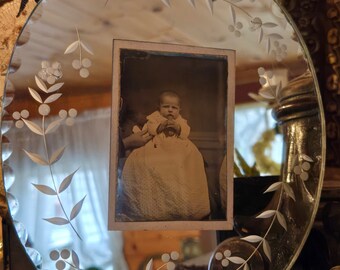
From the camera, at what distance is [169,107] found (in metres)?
0.60

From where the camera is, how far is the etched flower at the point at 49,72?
0.57 m

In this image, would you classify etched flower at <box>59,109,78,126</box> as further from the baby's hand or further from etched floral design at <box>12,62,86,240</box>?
the baby's hand

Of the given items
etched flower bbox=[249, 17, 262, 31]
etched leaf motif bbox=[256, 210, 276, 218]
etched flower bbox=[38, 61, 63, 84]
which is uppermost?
etched flower bbox=[249, 17, 262, 31]

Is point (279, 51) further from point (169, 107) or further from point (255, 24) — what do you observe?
point (169, 107)

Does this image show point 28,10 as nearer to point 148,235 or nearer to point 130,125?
point 130,125

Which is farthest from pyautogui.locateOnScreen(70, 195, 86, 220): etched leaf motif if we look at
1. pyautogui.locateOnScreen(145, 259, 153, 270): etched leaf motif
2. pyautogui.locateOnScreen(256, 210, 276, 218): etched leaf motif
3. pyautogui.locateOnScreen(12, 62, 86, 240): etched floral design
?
pyautogui.locateOnScreen(256, 210, 276, 218): etched leaf motif

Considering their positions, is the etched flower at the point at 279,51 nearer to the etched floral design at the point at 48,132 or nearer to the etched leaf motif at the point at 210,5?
the etched leaf motif at the point at 210,5

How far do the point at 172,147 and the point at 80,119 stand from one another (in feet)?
0.37

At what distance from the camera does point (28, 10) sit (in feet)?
2.11

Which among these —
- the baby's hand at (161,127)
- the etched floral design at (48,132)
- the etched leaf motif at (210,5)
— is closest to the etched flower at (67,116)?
the etched floral design at (48,132)

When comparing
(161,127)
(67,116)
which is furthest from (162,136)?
(67,116)

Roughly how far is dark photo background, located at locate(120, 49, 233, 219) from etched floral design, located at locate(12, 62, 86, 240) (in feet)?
0.26

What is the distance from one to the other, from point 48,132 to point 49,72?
68mm

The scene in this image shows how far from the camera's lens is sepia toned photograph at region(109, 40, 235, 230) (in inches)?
23.0
